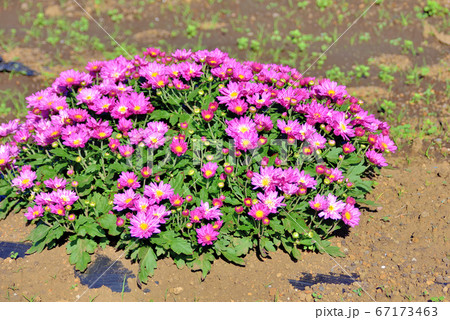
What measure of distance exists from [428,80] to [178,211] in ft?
15.9

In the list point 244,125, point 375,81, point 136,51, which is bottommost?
point 136,51

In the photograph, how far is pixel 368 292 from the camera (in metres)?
3.58

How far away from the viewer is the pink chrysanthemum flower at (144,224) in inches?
133

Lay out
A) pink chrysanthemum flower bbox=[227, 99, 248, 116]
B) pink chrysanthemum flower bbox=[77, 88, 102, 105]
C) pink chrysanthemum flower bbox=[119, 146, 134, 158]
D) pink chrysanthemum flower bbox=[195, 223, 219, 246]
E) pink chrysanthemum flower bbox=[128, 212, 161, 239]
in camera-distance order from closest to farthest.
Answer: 1. pink chrysanthemum flower bbox=[128, 212, 161, 239]
2. pink chrysanthemum flower bbox=[195, 223, 219, 246]
3. pink chrysanthemum flower bbox=[119, 146, 134, 158]
4. pink chrysanthemum flower bbox=[227, 99, 248, 116]
5. pink chrysanthemum flower bbox=[77, 88, 102, 105]

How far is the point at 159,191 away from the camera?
361 centimetres

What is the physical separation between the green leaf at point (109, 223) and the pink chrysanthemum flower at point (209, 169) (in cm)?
86

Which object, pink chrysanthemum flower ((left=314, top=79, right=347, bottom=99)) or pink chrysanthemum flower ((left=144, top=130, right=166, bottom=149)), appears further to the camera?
pink chrysanthemum flower ((left=314, top=79, right=347, bottom=99))

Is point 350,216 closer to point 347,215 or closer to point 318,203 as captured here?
point 347,215

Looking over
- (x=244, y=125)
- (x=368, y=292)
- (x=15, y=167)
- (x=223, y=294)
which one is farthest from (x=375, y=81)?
(x=15, y=167)

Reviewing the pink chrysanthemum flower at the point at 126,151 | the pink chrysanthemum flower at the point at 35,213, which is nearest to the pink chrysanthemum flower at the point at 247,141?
the pink chrysanthemum flower at the point at 126,151

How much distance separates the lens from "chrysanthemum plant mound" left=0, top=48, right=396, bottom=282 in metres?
3.66

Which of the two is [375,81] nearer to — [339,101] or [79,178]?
[339,101]

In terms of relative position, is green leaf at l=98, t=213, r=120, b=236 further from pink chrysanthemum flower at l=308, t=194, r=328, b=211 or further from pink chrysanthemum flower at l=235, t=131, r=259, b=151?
pink chrysanthemum flower at l=308, t=194, r=328, b=211

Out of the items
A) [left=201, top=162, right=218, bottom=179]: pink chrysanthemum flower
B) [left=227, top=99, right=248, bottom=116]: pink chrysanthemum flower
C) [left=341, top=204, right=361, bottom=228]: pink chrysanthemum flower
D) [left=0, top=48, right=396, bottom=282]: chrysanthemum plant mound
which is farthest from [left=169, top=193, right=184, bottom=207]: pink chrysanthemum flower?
[left=341, top=204, right=361, bottom=228]: pink chrysanthemum flower
